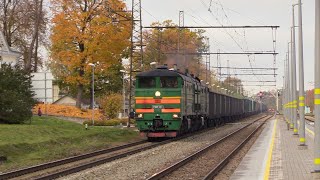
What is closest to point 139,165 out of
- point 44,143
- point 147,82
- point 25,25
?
point 44,143

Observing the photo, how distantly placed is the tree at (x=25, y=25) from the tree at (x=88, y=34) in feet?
12.0

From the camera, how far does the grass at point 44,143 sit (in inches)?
777

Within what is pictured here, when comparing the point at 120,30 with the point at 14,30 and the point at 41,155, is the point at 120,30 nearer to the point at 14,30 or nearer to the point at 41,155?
the point at 14,30

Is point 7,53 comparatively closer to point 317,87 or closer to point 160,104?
point 160,104

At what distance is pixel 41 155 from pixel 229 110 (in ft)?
136

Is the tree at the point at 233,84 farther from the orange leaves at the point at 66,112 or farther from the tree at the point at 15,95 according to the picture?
the tree at the point at 15,95

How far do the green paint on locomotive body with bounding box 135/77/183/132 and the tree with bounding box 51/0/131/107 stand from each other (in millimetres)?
23648

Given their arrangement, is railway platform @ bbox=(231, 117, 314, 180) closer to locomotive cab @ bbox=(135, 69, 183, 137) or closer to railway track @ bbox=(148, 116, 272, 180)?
railway track @ bbox=(148, 116, 272, 180)

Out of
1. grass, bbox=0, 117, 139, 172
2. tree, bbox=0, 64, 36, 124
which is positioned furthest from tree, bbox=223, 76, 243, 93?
grass, bbox=0, 117, 139, 172

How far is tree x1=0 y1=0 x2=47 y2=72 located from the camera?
185ft

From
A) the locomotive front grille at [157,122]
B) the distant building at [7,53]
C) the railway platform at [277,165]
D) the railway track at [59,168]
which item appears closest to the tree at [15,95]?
the locomotive front grille at [157,122]

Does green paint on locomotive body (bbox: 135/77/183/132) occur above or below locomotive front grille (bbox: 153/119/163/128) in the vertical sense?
above

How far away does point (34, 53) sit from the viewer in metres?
61.7

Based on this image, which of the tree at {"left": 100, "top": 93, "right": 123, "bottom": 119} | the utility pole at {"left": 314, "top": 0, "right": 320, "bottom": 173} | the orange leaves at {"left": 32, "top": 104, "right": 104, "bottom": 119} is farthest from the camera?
the orange leaves at {"left": 32, "top": 104, "right": 104, "bottom": 119}
